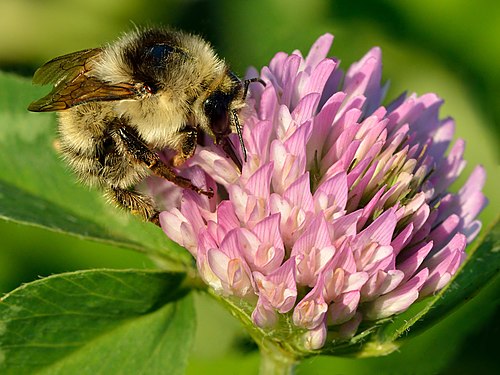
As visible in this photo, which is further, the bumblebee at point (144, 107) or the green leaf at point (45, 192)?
the green leaf at point (45, 192)

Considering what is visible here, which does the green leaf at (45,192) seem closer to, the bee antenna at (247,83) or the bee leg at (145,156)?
the bee leg at (145,156)

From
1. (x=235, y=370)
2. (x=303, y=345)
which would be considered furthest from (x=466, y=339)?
(x=303, y=345)

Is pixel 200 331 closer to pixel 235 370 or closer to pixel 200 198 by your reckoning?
pixel 235 370

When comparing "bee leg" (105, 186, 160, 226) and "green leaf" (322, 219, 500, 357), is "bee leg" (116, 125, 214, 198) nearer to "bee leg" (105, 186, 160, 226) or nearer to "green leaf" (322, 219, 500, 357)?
"bee leg" (105, 186, 160, 226)

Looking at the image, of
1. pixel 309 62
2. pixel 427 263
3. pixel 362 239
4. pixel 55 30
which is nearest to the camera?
pixel 362 239

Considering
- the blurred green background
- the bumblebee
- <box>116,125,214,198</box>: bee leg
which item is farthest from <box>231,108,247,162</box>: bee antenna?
the blurred green background

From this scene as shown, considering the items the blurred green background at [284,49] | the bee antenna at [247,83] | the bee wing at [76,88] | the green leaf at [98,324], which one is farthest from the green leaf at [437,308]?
the blurred green background at [284,49]
